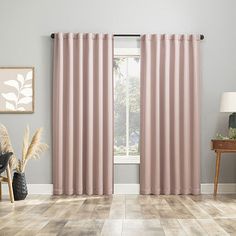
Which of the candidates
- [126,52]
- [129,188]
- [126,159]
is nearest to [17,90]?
[126,52]

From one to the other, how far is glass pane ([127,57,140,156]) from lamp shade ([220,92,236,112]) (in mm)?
1275

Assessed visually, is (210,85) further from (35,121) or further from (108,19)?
(35,121)

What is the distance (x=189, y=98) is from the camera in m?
6.26

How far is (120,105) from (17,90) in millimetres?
1442

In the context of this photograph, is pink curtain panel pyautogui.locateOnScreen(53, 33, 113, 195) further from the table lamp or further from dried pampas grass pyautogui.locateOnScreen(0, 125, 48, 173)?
the table lamp

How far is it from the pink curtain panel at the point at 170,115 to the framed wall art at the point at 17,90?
152 cm

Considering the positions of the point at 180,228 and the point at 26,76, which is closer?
the point at 180,228

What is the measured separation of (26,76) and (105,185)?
1803 mm

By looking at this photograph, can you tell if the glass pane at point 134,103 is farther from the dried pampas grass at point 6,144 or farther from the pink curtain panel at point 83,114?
the dried pampas grass at point 6,144

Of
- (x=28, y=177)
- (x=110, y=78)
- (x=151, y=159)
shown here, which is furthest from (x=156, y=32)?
(x=28, y=177)

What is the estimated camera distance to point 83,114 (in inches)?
247

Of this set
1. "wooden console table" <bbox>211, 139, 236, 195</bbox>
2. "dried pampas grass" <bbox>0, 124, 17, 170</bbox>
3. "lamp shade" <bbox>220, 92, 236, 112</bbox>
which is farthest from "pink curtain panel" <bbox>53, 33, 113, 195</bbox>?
"lamp shade" <bbox>220, 92, 236, 112</bbox>

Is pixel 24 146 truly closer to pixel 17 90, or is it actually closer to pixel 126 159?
pixel 17 90

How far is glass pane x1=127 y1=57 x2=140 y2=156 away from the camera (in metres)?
6.66
